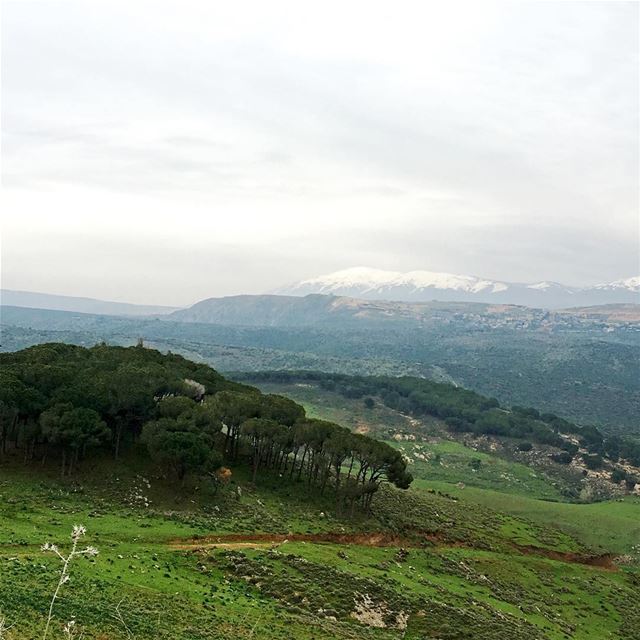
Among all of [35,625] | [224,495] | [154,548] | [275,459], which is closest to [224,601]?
[154,548]

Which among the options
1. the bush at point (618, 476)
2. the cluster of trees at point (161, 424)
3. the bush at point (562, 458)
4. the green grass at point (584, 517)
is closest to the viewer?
the cluster of trees at point (161, 424)

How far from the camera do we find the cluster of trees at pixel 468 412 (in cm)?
14988

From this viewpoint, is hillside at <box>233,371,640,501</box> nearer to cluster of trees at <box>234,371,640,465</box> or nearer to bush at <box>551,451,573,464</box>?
bush at <box>551,451,573,464</box>

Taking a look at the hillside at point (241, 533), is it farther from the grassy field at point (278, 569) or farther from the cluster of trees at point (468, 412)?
the cluster of trees at point (468, 412)

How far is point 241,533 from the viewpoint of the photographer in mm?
→ 46969

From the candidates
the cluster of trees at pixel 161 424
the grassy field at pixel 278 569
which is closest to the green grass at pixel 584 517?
the grassy field at pixel 278 569

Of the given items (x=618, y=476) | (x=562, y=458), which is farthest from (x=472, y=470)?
(x=618, y=476)

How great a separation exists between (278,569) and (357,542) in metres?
16.0

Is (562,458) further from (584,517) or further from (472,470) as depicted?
(584,517)

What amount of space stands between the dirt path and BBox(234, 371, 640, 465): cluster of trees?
8021 centimetres

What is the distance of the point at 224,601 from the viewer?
3359 centimetres

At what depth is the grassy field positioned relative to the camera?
1178 inches

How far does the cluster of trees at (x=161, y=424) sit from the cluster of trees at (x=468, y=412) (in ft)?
323

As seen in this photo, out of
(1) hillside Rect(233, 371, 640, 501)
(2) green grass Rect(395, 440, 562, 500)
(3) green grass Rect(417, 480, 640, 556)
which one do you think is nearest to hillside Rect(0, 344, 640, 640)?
(3) green grass Rect(417, 480, 640, 556)
